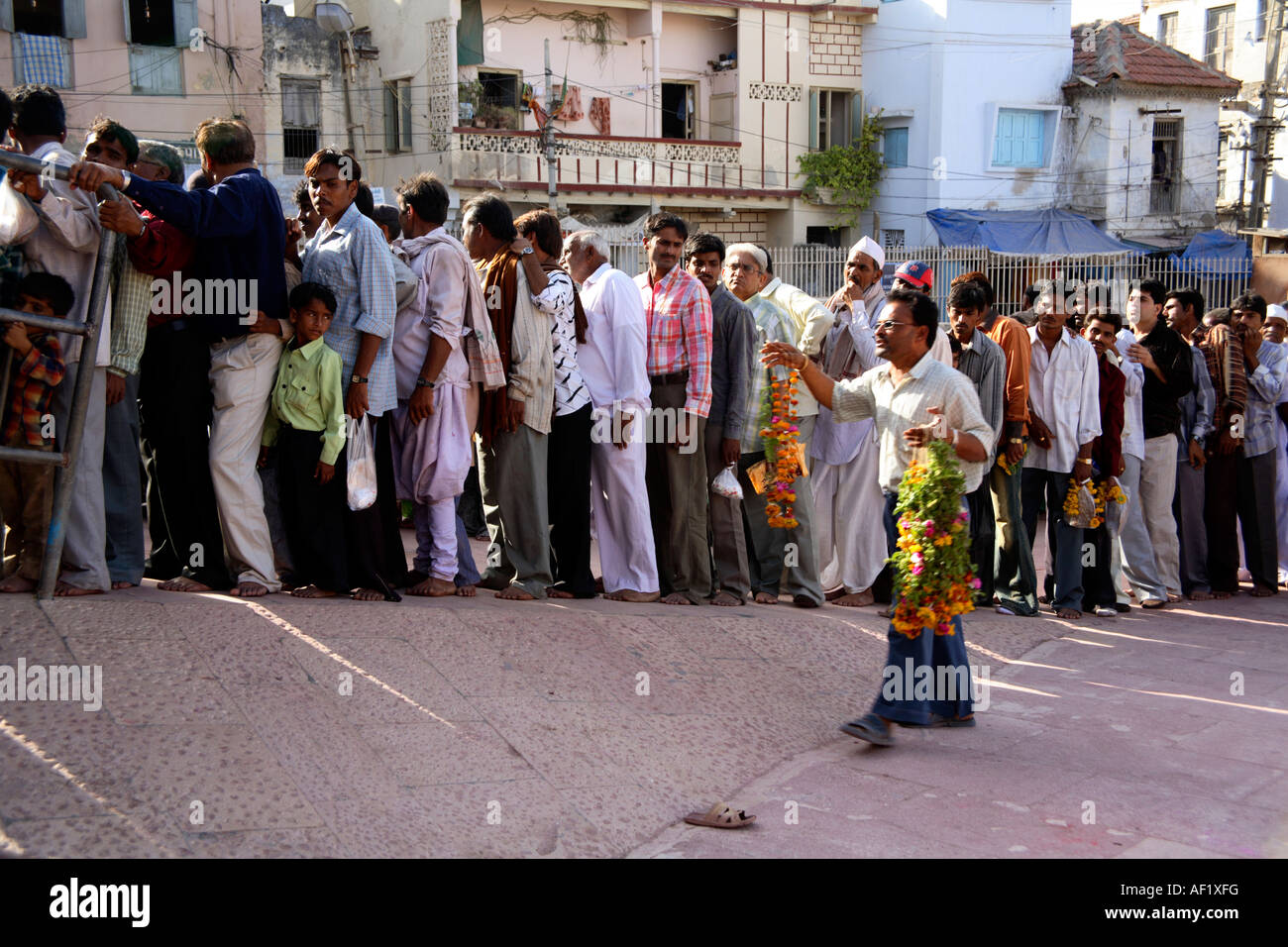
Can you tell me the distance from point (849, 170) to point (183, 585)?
97.9 ft

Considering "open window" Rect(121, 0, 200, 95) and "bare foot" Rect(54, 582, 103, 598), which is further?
"open window" Rect(121, 0, 200, 95)

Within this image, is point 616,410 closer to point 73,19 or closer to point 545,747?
point 545,747

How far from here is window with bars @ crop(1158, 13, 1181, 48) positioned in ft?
130

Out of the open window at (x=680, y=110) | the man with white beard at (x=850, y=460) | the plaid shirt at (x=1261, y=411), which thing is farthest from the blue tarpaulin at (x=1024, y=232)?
the man with white beard at (x=850, y=460)

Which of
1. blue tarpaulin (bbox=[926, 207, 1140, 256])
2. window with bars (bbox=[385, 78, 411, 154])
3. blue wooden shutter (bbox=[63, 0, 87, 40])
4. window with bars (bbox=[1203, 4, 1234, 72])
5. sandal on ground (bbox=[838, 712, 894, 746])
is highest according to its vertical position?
window with bars (bbox=[1203, 4, 1234, 72])

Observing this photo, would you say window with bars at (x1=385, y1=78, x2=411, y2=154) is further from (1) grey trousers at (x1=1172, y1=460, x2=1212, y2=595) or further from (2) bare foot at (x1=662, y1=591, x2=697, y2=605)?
(2) bare foot at (x1=662, y1=591, x2=697, y2=605)

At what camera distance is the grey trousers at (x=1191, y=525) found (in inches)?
391

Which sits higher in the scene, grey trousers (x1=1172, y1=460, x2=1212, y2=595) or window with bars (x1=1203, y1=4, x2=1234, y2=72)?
window with bars (x1=1203, y1=4, x2=1234, y2=72)

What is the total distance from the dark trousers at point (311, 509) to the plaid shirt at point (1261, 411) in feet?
23.8

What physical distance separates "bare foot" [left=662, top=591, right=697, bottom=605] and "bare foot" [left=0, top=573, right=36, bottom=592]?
137 inches

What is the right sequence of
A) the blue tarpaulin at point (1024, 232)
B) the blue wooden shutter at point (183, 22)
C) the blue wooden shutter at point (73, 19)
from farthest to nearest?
the blue tarpaulin at point (1024, 232) < the blue wooden shutter at point (183, 22) < the blue wooden shutter at point (73, 19)

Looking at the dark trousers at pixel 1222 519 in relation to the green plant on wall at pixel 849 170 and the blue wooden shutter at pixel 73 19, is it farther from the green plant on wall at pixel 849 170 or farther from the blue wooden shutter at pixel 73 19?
the green plant on wall at pixel 849 170

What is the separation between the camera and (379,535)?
258 inches

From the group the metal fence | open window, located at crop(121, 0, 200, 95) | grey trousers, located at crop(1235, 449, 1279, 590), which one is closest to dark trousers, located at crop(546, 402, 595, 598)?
grey trousers, located at crop(1235, 449, 1279, 590)
